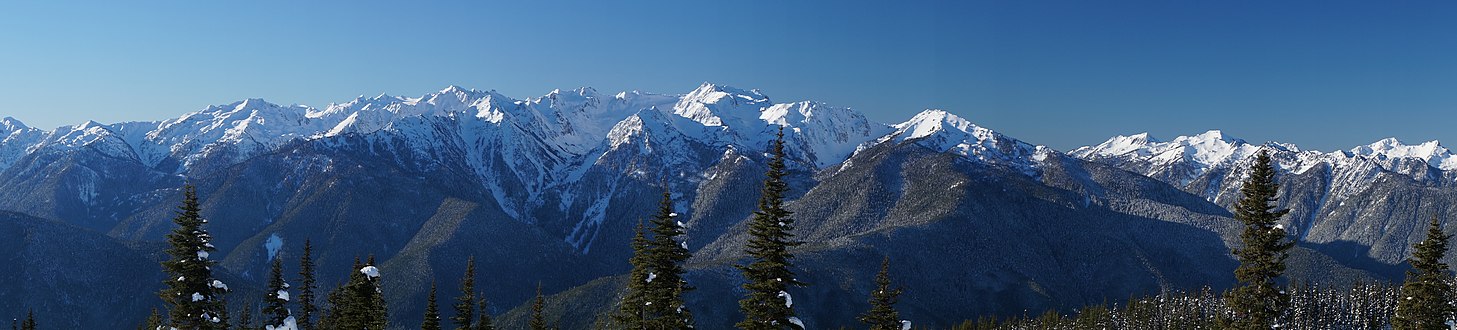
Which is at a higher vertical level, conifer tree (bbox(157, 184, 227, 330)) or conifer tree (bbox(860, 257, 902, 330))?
conifer tree (bbox(157, 184, 227, 330))

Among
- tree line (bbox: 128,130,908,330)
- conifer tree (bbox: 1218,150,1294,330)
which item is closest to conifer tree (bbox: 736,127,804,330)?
tree line (bbox: 128,130,908,330)

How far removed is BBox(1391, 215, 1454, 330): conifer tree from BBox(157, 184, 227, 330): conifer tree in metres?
61.2

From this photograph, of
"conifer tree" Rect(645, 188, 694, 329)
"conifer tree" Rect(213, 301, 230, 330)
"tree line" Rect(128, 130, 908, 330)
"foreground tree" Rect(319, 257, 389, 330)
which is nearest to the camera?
"tree line" Rect(128, 130, 908, 330)

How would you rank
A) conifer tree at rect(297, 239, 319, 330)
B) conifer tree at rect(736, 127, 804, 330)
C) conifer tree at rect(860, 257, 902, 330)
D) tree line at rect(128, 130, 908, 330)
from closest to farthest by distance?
conifer tree at rect(736, 127, 804, 330) → tree line at rect(128, 130, 908, 330) → conifer tree at rect(860, 257, 902, 330) → conifer tree at rect(297, 239, 319, 330)

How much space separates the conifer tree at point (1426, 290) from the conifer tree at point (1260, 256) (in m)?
16.3

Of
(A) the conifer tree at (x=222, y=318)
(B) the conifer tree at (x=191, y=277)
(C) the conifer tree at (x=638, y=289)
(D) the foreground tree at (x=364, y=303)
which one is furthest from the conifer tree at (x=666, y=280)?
(A) the conifer tree at (x=222, y=318)

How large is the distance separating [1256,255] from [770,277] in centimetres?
2214

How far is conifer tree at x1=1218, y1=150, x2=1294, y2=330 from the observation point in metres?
37.4

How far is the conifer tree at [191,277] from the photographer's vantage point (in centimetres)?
3438

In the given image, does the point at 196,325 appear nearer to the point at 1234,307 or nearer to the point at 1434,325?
the point at 1234,307

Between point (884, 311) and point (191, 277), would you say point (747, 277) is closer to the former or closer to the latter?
point (884, 311)

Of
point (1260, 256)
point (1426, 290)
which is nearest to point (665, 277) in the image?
point (1260, 256)

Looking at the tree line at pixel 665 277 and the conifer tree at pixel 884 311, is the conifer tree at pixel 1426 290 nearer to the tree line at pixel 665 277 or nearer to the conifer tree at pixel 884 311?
the conifer tree at pixel 884 311

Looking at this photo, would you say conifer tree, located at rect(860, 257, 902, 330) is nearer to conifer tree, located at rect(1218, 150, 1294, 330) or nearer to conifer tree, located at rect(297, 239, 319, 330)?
conifer tree, located at rect(1218, 150, 1294, 330)
